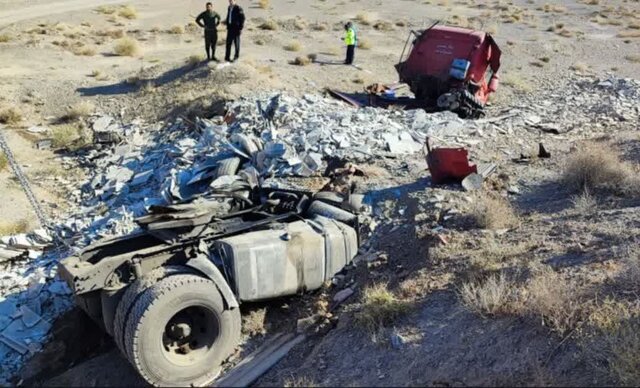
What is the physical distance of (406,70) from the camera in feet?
56.4

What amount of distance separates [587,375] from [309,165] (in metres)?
7.03

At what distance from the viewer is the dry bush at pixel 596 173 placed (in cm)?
1011

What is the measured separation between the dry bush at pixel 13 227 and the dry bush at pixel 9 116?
6363 mm

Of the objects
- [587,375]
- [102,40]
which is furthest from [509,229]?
[102,40]

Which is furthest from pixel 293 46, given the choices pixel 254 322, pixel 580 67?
pixel 254 322

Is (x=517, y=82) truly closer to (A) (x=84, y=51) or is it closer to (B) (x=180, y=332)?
(A) (x=84, y=51)

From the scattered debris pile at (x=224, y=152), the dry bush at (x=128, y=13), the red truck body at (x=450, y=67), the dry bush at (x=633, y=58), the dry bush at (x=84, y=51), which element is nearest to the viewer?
the scattered debris pile at (x=224, y=152)

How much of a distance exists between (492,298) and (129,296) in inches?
142

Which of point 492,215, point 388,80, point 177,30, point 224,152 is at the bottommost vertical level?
point 177,30

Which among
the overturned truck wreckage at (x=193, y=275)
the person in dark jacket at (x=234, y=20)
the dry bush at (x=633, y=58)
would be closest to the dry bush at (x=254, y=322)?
the overturned truck wreckage at (x=193, y=275)

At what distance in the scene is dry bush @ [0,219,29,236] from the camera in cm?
1165

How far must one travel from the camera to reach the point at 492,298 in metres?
6.46

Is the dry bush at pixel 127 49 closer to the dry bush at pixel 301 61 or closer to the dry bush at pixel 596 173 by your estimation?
the dry bush at pixel 301 61

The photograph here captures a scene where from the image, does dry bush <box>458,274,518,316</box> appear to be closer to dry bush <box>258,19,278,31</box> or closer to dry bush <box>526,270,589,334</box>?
dry bush <box>526,270,589,334</box>
